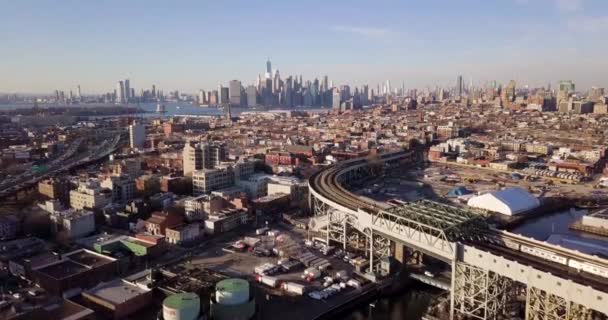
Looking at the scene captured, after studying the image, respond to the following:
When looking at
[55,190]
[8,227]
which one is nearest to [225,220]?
[8,227]

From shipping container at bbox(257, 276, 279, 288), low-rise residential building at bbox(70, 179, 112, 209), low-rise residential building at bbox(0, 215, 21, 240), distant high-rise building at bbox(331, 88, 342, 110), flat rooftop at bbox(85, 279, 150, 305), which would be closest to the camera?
flat rooftop at bbox(85, 279, 150, 305)

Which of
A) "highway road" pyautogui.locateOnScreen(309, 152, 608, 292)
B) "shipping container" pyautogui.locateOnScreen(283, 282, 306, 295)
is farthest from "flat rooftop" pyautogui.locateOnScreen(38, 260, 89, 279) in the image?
"highway road" pyautogui.locateOnScreen(309, 152, 608, 292)

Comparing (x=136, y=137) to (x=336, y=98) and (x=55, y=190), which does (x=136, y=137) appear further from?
(x=336, y=98)

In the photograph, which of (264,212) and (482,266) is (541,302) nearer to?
(482,266)

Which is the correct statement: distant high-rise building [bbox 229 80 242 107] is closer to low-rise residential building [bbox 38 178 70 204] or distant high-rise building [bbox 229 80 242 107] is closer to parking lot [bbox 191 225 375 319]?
low-rise residential building [bbox 38 178 70 204]

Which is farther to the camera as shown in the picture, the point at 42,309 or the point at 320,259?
the point at 320,259

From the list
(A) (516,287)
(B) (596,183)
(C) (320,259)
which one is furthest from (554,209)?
(C) (320,259)
